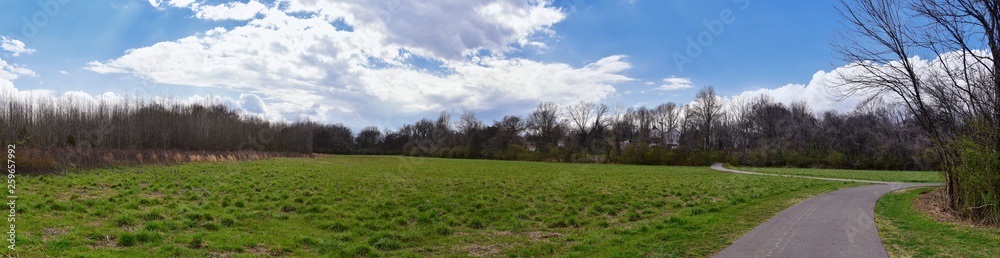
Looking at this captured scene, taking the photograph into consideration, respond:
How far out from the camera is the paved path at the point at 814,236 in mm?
8305

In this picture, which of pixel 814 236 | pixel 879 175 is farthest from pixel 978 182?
pixel 879 175

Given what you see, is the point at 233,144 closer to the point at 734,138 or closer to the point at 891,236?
the point at 891,236

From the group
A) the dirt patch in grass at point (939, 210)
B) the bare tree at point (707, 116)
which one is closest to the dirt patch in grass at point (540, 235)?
the dirt patch in grass at point (939, 210)

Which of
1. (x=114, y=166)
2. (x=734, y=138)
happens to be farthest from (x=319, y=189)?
(x=734, y=138)

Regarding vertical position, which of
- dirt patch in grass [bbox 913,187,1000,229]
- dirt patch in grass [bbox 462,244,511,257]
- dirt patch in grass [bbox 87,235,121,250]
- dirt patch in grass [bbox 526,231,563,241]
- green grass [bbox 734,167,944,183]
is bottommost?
green grass [bbox 734,167,944,183]

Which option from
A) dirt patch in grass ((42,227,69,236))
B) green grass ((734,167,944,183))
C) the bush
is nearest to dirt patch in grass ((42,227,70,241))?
dirt patch in grass ((42,227,69,236))

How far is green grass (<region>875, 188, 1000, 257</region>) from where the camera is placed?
8.40 meters

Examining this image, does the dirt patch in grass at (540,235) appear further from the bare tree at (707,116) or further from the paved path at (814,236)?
the bare tree at (707,116)

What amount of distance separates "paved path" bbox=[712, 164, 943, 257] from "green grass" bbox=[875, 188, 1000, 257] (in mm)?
250

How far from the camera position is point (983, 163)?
1172 centimetres

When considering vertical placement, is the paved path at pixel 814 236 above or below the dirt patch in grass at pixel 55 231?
below

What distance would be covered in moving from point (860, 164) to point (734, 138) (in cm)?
2345

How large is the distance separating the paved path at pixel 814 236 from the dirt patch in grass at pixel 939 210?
1409 mm

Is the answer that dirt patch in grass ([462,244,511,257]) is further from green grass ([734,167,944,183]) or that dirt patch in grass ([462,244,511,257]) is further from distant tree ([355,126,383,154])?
distant tree ([355,126,383,154])
